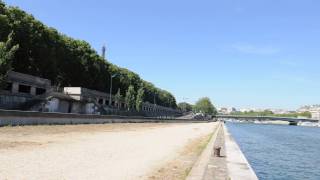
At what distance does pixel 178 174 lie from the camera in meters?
19.2

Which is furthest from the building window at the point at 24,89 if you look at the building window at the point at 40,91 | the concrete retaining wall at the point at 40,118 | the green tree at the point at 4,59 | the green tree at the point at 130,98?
the green tree at the point at 130,98

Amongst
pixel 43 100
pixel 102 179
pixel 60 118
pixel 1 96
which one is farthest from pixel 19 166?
pixel 43 100

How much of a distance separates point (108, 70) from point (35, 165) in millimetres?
122891

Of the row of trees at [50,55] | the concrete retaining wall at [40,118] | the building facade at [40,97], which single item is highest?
the row of trees at [50,55]

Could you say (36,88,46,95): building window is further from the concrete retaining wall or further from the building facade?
the concrete retaining wall

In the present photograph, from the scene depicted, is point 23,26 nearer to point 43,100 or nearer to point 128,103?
point 43,100

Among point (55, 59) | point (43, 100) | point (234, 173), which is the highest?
point (55, 59)

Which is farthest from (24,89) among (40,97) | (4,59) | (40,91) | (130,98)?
(130,98)

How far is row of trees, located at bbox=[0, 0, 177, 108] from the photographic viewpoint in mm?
80812

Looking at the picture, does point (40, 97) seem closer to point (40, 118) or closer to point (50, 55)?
point (50, 55)

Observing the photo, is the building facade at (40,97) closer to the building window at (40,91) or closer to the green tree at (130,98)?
the building window at (40,91)

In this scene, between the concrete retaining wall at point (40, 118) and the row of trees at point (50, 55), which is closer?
the concrete retaining wall at point (40, 118)

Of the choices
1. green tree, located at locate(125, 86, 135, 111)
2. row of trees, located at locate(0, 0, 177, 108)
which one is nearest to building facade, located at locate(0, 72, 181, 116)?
row of trees, located at locate(0, 0, 177, 108)

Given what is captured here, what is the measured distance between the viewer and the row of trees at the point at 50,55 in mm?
80812
